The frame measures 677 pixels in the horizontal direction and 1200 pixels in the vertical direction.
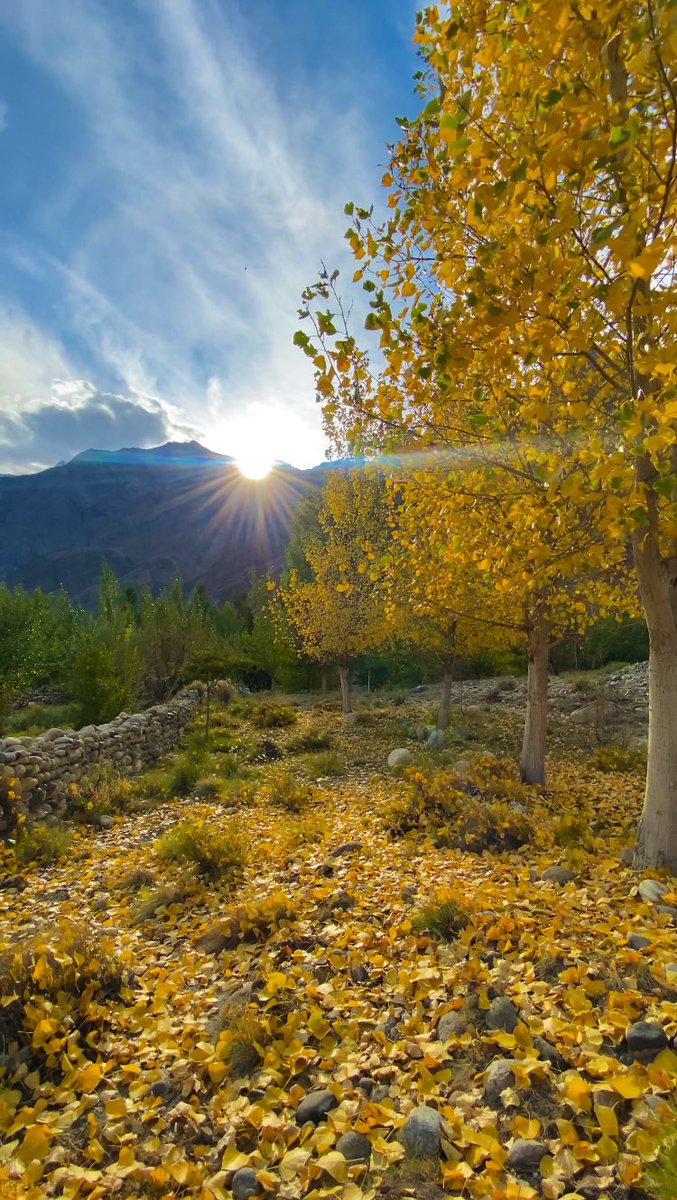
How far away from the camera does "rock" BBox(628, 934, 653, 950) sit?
3268 mm

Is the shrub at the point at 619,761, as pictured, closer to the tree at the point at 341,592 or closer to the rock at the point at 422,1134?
the tree at the point at 341,592

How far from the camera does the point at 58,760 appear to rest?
8.70 meters

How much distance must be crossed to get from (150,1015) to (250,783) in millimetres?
6724

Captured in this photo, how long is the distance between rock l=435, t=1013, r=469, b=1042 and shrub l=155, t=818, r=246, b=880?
3035 millimetres

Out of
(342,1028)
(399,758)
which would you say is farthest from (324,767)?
(342,1028)

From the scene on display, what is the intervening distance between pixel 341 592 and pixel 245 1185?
→ 1501 cm

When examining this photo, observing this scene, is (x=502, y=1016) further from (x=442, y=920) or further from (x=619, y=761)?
(x=619, y=761)

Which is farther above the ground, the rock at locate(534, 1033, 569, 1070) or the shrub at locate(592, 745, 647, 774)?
the rock at locate(534, 1033, 569, 1070)

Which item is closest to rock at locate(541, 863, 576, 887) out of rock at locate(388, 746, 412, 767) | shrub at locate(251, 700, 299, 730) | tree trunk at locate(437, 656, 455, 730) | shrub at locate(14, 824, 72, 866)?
shrub at locate(14, 824, 72, 866)

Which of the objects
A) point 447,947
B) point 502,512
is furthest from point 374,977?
point 502,512

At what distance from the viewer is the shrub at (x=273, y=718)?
17.5 metres

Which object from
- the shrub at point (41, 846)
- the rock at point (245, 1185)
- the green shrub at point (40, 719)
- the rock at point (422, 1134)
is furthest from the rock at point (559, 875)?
the green shrub at point (40, 719)

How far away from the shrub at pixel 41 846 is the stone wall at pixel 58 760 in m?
0.36

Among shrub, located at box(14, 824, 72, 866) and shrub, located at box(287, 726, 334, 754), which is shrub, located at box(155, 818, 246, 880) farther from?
shrub, located at box(287, 726, 334, 754)
